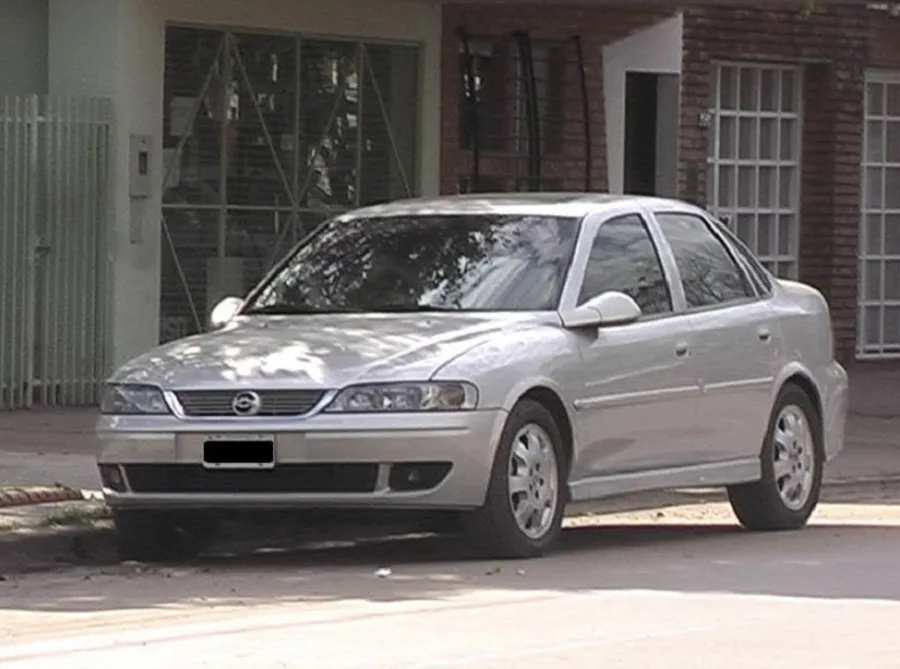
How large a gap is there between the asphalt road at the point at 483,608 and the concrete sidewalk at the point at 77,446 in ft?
7.09

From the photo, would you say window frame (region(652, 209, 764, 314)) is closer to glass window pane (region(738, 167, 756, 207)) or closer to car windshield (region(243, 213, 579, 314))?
car windshield (region(243, 213, 579, 314))

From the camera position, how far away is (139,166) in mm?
19719

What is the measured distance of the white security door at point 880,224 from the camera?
26859mm

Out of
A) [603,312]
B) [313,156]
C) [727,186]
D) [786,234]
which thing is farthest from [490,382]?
[786,234]

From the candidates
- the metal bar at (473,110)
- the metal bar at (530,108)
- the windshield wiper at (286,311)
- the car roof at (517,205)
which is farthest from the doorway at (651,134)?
the windshield wiper at (286,311)

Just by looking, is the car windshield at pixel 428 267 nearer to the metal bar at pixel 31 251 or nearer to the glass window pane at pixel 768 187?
the metal bar at pixel 31 251

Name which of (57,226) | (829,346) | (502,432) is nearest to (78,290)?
(57,226)

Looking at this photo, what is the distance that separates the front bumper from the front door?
0.85 metres

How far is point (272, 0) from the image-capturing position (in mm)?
20656

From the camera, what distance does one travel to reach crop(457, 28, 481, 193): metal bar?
73.7ft

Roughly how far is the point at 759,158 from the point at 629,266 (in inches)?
515

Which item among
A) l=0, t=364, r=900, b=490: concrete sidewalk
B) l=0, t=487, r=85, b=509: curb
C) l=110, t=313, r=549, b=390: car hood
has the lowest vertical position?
l=0, t=364, r=900, b=490: concrete sidewalk

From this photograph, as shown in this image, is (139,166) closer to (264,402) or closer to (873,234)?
(264,402)

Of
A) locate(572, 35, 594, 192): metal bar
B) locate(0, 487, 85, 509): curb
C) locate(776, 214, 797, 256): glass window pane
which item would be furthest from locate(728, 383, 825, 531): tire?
locate(776, 214, 797, 256): glass window pane
